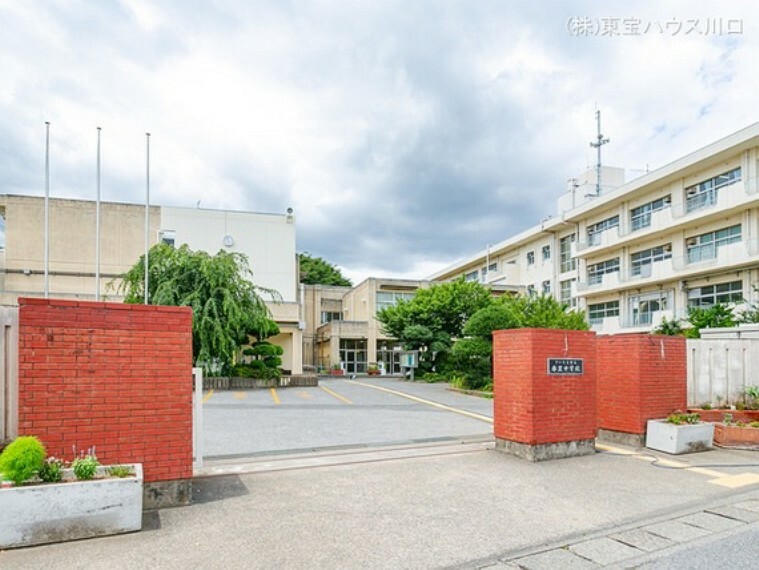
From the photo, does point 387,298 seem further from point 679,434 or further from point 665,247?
point 679,434

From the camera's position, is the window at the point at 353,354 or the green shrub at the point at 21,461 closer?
the green shrub at the point at 21,461

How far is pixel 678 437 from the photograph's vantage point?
325 inches

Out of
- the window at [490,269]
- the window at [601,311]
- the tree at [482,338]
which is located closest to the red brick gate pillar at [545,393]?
the tree at [482,338]

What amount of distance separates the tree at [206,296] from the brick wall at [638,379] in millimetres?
15383

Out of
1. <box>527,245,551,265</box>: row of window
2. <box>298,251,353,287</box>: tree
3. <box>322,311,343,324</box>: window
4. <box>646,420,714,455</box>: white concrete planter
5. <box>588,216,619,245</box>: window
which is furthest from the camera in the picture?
<box>298,251,353,287</box>: tree

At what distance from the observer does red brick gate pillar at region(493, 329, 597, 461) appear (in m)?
7.69

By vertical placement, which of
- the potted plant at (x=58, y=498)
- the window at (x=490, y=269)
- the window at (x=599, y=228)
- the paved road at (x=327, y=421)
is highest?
the window at (x=599, y=228)

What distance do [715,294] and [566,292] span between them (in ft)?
42.8

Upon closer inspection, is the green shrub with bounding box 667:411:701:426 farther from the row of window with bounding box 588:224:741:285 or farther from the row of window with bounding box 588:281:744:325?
the row of window with bounding box 588:224:741:285

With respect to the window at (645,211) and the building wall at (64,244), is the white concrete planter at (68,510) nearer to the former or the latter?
the building wall at (64,244)

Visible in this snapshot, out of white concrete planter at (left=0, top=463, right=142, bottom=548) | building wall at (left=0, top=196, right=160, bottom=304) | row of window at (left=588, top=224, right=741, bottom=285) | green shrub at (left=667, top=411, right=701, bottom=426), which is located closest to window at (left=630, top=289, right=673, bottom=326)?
row of window at (left=588, top=224, right=741, bottom=285)

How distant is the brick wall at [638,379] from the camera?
8773 millimetres

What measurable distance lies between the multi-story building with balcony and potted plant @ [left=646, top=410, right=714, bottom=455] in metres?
18.8

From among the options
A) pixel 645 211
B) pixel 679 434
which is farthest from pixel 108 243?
pixel 645 211
